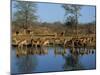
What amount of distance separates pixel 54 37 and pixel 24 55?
0.49 meters

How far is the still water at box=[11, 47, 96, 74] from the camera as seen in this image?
10.5 feet

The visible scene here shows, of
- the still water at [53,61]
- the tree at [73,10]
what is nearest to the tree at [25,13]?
the still water at [53,61]

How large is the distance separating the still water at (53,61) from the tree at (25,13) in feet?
1.18

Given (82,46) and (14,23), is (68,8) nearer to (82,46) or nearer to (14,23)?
(82,46)

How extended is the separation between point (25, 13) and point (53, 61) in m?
0.75

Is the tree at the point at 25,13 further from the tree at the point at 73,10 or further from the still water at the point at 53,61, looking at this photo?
the tree at the point at 73,10

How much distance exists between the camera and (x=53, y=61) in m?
3.38

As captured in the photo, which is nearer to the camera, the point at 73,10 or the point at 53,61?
the point at 53,61

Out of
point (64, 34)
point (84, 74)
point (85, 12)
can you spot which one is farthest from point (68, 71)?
point (85, 12)

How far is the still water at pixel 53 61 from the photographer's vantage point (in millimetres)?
3199

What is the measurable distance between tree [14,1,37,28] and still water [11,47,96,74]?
360mm

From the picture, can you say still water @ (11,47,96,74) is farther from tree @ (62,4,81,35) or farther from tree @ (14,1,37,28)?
tree @ (62,4,81,35)

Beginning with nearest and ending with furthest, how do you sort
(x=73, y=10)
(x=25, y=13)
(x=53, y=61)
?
1. (x=25, y=13)
2. (x=53, y=61)
3. (x=73, y=10)

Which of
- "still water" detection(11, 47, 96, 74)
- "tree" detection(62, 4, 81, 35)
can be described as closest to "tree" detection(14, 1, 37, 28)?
"still water" detection(11, 47, 96, 74)
